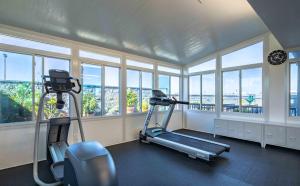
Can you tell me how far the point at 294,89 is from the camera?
4.45 m

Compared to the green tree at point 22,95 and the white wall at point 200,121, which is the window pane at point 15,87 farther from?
the white wall at point 200,121

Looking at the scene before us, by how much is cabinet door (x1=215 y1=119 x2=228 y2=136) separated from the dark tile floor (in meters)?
1.04

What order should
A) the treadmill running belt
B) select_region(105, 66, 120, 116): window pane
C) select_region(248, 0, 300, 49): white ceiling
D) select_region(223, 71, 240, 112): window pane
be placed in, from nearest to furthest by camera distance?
select_region(248, 0, 300, 49): white ceiling → the treadmill running belt → select_region(105, 66, 120, 116): window pane → select_region(223, 71, 240, 112): window pane

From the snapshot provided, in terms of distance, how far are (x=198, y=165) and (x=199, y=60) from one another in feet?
13.8

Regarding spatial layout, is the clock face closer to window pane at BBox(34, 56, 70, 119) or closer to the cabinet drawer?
the cabinet drawer

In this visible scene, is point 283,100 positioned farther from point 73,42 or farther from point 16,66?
point 16,66

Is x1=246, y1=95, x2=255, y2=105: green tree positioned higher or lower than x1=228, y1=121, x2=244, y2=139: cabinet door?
higher

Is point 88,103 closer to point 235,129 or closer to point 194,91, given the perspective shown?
point 194,91

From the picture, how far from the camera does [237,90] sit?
18.0ft

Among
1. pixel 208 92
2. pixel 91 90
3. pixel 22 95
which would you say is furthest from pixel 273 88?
pixel 22 95

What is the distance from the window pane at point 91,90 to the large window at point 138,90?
958 mm

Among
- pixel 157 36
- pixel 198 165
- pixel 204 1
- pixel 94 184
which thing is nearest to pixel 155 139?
pixel 198 165

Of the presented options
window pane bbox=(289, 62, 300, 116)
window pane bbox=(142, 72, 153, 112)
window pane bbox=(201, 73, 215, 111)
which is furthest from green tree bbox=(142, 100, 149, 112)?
window pane bbox=(289, 62, 300, 116)

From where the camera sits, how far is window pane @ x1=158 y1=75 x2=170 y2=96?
6.12 meters
